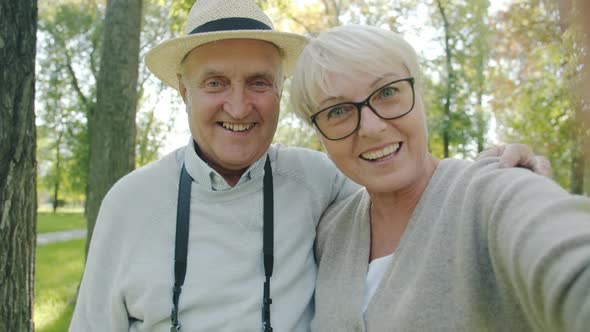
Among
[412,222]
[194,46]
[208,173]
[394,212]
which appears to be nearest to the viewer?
[412,222]

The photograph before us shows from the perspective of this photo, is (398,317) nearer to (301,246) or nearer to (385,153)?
(385,153)

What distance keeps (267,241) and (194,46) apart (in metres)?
1.23

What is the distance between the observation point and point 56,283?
38.8 ft

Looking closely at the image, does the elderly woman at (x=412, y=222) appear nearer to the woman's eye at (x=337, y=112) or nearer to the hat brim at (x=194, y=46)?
the woman's eye at (x=337, y=112)

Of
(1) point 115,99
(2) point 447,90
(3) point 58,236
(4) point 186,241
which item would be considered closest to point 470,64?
(2) point 447,90

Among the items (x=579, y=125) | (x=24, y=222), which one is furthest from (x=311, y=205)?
(x=579, y=125)

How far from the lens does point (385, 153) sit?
7.29 feet

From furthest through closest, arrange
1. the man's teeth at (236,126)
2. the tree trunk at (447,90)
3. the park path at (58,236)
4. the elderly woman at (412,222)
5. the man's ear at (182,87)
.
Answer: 1. the park path at (58,236)
2. the tree trunk at (447,90)
3. the man's ear at (182,87)
4. the man's teeth at (236,126)
5. the elderly woman at (412,222)

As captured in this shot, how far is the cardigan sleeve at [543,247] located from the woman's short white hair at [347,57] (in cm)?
75

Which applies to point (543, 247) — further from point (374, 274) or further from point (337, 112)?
point (337, 112)

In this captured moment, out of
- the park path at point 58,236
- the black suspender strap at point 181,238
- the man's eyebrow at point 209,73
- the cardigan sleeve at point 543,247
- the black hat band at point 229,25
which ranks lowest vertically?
the park path at point 58,236

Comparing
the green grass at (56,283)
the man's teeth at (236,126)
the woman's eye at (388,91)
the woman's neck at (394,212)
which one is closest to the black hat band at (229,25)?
the man's teeth at (236,126)

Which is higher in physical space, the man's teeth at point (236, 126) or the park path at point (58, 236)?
the man's teeth at point (236, 126)

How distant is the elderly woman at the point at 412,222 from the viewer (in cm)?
136
